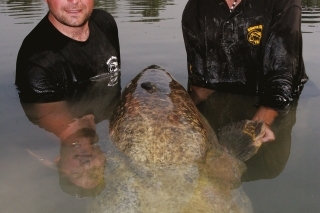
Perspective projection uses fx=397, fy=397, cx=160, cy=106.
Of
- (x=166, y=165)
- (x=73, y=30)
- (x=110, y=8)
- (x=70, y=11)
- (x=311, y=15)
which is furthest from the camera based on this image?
(x=110, y=8)

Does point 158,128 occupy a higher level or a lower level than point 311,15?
lower

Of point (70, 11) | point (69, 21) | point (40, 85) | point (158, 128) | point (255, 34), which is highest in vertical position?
point (70, 11)

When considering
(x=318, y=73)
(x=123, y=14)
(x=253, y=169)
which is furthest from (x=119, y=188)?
(x=123, y=14)

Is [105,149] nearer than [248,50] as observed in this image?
Yes

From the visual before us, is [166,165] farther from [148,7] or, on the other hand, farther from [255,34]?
[148,7]

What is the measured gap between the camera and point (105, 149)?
2910 mm

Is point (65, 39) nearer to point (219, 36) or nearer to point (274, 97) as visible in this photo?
point (219, 36)

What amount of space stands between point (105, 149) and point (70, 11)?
2.26m

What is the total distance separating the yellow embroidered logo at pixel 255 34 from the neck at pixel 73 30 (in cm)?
202

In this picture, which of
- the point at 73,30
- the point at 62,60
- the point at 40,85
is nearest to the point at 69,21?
the point at 73,30

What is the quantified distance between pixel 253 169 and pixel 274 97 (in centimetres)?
114

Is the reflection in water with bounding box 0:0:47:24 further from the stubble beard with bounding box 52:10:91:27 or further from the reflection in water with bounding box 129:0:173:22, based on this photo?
the stubble beard with bounding box 52:10:91:27

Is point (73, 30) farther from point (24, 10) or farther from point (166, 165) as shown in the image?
point (24, 10)

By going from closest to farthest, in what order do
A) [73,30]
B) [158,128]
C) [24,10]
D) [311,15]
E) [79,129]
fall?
[158,128]
[79,129]
[73,30]
[311,15]
[24,10]
